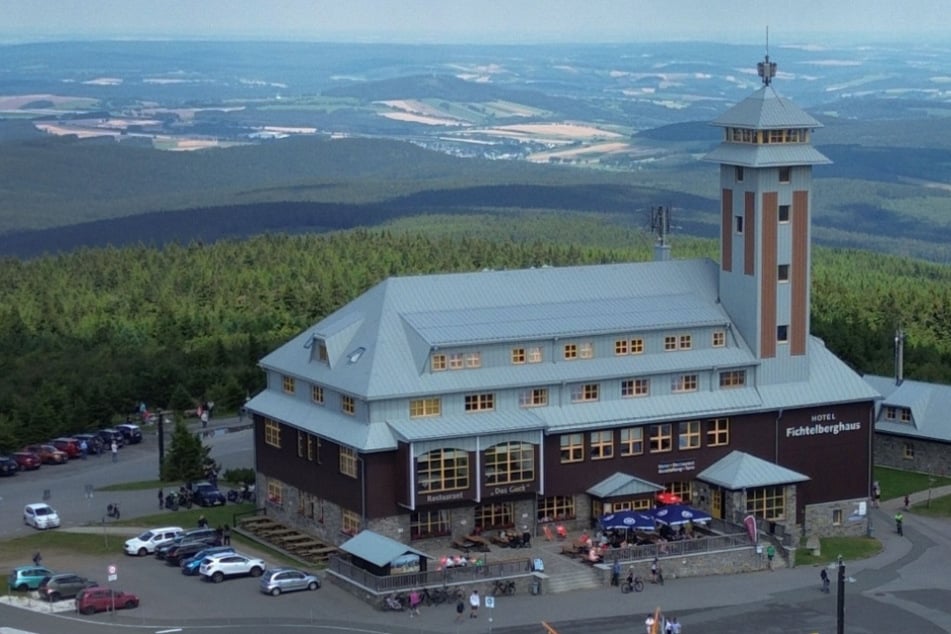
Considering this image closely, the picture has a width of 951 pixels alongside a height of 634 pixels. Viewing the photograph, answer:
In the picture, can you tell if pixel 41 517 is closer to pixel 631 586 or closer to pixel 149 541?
pixel 149 541

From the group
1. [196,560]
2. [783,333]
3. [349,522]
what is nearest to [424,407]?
[349,522]

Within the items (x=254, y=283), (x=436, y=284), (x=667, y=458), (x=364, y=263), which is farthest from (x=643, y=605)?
(x=364, y=263)

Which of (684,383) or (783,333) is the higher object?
(783,333)

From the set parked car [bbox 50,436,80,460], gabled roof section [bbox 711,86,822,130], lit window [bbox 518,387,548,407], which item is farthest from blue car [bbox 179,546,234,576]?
parked car [bbox 50,436,80,460]

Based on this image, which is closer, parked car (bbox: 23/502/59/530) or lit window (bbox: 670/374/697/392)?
lit window (bbox: 670/374/697/392)

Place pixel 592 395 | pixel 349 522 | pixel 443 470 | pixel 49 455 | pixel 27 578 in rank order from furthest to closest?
pixel 49 455, pixel 592 395, pixel 349 522, pixel 443 470, pixel 27 578

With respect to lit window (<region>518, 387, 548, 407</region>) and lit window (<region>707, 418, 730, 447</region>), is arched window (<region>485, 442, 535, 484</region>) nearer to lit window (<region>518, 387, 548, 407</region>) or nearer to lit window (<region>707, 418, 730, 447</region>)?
lit window (<region>518, 387, 548, 407</region>)
